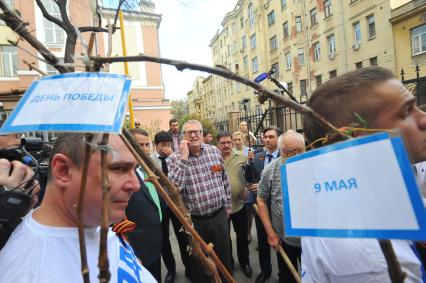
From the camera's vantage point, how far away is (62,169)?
106cm

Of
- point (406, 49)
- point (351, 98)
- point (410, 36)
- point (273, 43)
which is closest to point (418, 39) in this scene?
point (410, 36)

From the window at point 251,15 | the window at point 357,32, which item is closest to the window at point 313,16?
the window at point 357,32

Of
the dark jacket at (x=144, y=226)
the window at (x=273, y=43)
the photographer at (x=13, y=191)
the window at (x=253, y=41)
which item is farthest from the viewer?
the window at (x=253, y=41)

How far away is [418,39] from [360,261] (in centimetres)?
2128

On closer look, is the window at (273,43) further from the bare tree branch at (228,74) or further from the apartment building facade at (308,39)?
the bare tree branch at (228,74)

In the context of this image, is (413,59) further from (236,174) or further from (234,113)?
(236,174)

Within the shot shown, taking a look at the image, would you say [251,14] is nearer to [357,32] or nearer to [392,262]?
[357,32]

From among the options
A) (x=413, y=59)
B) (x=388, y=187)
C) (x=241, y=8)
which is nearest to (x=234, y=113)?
(x=413, y=59)

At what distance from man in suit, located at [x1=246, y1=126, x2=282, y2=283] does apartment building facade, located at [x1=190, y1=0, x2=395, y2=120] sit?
859 cm

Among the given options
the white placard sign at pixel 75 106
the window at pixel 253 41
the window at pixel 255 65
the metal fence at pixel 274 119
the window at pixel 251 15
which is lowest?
the white placard sign at pixel 75 106

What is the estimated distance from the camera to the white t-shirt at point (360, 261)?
107cm

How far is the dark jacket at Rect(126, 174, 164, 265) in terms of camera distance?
2719mm

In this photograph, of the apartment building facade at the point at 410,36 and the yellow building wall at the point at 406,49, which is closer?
the apartment building facade at the point at 410,36

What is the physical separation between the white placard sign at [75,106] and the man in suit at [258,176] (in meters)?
3.86
